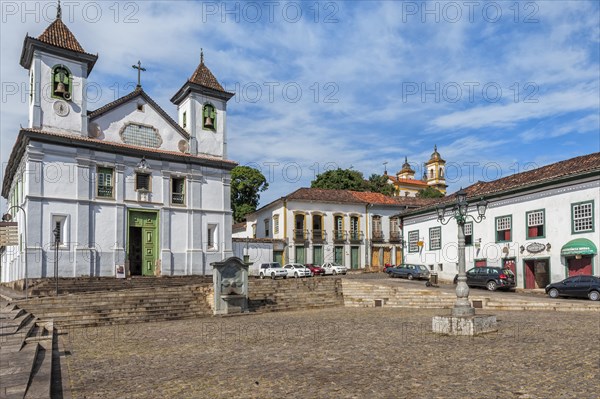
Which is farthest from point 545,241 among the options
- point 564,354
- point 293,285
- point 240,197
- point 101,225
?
point 240,197

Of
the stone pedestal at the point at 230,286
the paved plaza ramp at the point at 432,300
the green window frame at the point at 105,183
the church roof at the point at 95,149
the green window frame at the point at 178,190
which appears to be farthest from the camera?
the green window frame at the point at 178,190

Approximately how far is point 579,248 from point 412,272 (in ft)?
37.1

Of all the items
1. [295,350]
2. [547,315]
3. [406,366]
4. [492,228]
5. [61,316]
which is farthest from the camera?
[492,228]

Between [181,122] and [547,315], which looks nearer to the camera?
[547,315]

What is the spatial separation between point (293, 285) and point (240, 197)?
3077 cm

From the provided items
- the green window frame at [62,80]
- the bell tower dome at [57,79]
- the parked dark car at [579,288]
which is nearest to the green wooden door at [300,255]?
the bell tower dome at [57,79]

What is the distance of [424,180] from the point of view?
98062 millimetres

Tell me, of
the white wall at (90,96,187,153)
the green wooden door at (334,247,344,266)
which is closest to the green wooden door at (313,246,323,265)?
the green wooden door at (334,247,344,266)

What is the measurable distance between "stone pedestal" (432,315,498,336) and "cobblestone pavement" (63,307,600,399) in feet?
1.29

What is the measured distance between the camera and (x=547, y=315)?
17.7m

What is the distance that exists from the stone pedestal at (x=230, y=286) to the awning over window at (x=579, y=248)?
1697 centimetres

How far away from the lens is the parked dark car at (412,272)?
1324 inches

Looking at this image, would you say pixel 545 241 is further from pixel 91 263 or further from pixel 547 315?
pixel 91 263

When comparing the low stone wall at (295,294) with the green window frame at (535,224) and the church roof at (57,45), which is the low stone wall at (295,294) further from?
the church roof at (57,45)
